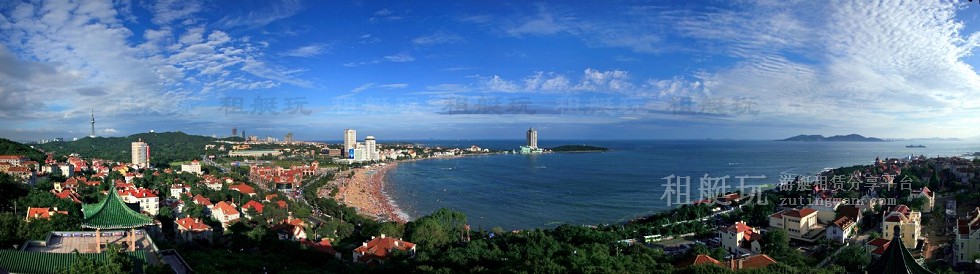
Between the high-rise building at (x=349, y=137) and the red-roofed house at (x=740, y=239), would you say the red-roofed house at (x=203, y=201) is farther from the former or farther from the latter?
the high-rise building at (x=349, y=137)

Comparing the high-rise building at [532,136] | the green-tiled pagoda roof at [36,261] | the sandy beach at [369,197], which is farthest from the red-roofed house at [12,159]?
the high-rise building at [532,136]

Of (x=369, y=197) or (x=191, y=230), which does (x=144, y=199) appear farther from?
(x=369, y=197)

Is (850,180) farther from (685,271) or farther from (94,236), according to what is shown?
(94,236)

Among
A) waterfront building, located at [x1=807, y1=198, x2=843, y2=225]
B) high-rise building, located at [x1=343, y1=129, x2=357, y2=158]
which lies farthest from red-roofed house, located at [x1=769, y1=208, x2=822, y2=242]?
high-rise building, located at [x1=343, y1=129, x2=357, y2=158]

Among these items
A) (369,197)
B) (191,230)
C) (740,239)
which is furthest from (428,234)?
(369,197)

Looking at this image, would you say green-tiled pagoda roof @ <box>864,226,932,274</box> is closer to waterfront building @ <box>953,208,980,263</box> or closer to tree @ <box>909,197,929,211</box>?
waterfront building @ <box>953,208,980,263</box>

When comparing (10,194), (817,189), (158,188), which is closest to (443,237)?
(10,194)
